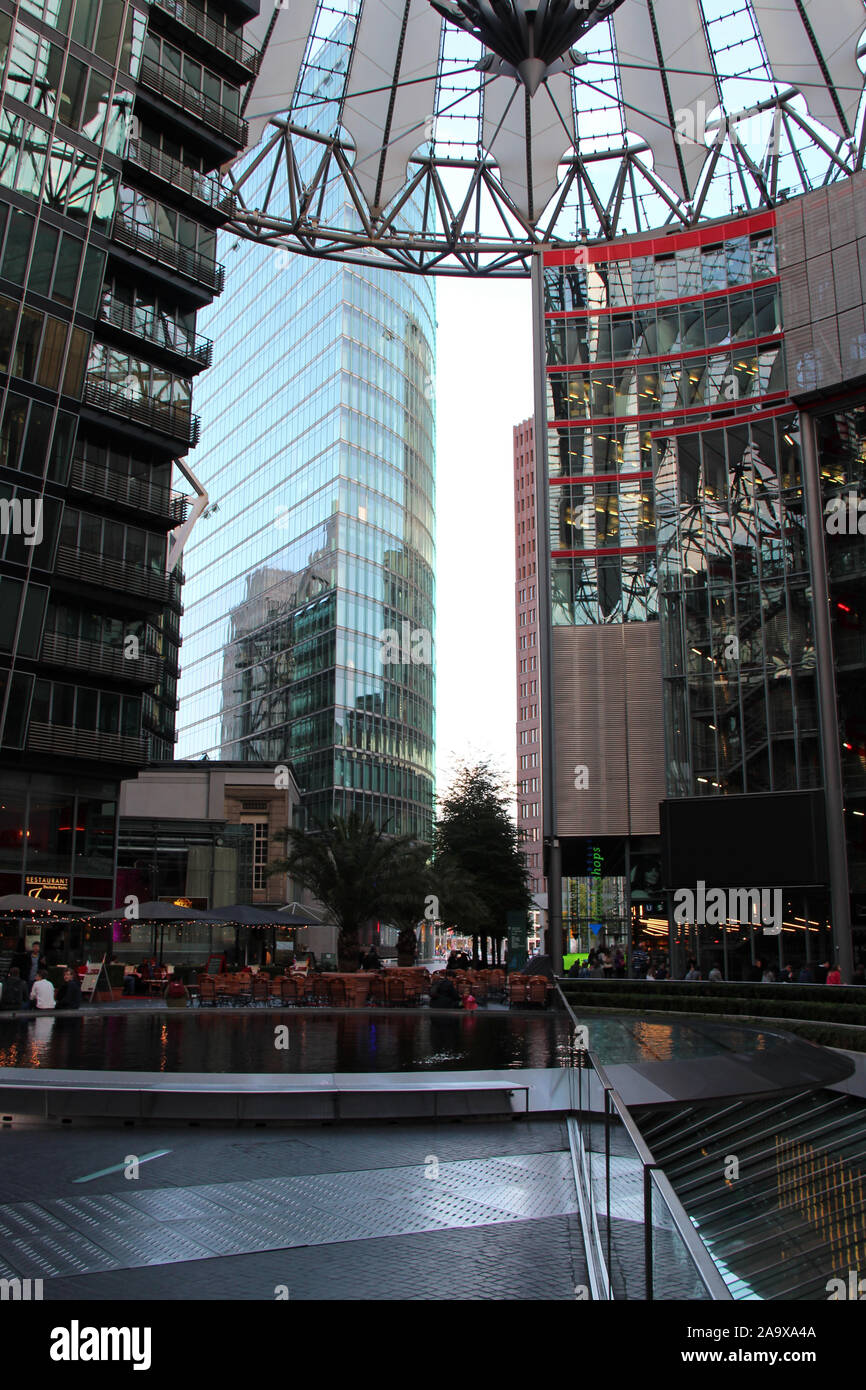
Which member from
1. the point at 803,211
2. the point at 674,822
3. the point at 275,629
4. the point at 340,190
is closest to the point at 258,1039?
the point at 674,822

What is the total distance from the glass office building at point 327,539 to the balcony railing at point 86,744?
4237 cm

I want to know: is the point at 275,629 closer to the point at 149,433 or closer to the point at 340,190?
the point at 340,190

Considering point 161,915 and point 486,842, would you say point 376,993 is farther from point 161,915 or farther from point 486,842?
point 486,842

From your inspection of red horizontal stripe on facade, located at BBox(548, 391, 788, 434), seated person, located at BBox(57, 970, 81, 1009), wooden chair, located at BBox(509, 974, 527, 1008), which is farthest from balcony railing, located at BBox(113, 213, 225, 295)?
wooden chair, located at BBox(509, 974, 527, 1008)

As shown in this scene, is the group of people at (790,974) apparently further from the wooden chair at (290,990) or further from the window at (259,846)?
the window at (259,846)

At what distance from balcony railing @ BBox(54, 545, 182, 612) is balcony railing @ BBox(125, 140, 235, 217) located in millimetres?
13973

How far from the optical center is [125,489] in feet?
135

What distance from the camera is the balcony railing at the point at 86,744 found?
122ft

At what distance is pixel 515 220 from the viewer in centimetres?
4912

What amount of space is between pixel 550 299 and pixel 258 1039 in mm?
38439

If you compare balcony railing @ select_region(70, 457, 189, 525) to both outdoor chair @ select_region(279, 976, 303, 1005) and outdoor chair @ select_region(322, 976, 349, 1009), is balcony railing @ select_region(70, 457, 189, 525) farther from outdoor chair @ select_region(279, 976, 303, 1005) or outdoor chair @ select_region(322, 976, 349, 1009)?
outdoor chair @ select_region(322, 976, 349, 1009)

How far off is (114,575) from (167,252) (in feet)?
41.1

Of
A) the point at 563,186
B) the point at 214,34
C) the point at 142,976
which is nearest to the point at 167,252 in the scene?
the point at 214,34

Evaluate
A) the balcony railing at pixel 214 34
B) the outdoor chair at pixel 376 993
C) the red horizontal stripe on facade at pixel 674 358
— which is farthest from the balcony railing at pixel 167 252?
the outdoor chair at pixel 376 993
